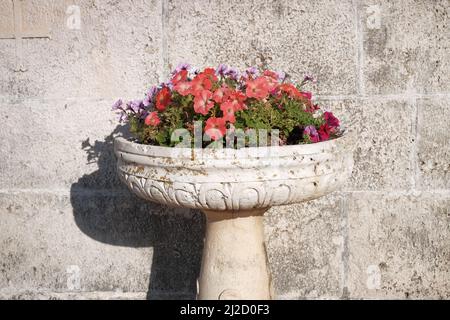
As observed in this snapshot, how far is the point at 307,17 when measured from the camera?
317 cm

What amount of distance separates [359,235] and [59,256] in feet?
5.88

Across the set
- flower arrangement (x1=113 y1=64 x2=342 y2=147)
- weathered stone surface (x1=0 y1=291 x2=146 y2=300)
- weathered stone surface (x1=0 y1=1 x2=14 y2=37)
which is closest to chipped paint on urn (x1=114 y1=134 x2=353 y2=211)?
flower arrangement (x1=113 y1=64 x2=342 y2=147)

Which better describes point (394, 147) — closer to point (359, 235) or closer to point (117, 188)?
point (359, 235)

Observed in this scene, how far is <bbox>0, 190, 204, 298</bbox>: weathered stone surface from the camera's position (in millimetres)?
3395

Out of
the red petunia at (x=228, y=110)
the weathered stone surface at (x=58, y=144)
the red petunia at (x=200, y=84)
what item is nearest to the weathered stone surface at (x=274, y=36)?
the weathered stone surface at (x=58, y=144)

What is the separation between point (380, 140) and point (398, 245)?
24.5 inches

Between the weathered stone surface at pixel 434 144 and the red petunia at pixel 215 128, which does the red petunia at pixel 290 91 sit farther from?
the weathered stone surface at pixel 434 144

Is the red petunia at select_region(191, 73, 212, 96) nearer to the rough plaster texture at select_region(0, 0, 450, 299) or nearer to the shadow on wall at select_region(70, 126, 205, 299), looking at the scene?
the rough plaster texture at select_region(0, 0, 450, 299)

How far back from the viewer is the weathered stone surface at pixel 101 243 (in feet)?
11.1

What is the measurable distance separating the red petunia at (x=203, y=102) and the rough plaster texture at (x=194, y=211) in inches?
38.1

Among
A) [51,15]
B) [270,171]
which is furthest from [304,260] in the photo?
[51,15]

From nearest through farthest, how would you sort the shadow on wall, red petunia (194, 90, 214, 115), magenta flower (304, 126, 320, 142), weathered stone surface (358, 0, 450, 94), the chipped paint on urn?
1. the chipped paint on urn
2. red petunia (194, 90, 214, 115)
3. magenta flower (304, 126, 320, 142)
4. weathered stone surface (358, 0, 450, 94)
5. the shadow on wall

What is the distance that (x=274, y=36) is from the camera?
126 inches

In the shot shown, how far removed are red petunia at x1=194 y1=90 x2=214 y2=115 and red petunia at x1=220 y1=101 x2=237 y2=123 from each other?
5 centimetres
